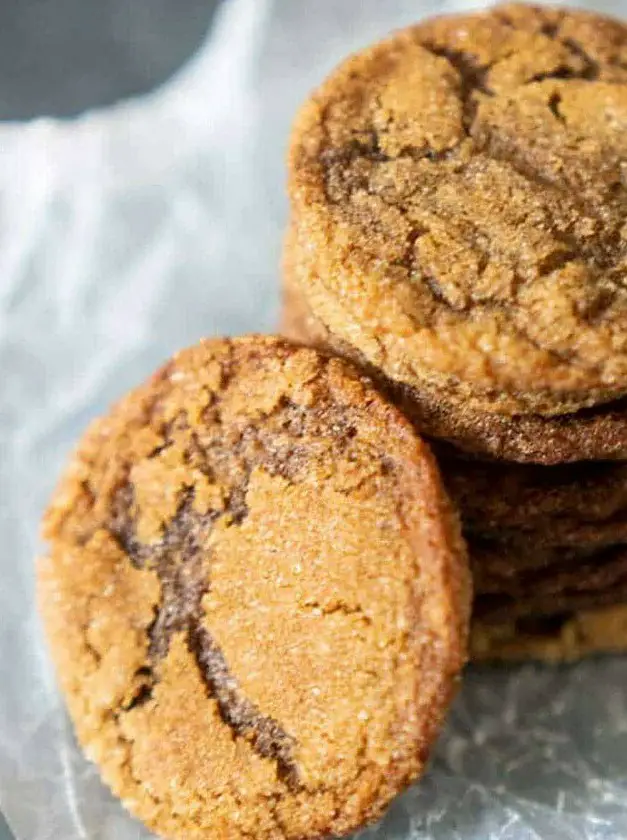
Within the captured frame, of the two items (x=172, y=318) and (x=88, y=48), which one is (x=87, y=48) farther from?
(x=172, y=318)

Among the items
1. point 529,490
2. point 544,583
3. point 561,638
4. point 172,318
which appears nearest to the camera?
point 529,490

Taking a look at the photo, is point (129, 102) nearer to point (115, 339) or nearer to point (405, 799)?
point (115, 339)

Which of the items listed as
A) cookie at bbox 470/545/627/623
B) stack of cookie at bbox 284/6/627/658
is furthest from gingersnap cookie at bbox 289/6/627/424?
cookie at bbox 470/545/627/623

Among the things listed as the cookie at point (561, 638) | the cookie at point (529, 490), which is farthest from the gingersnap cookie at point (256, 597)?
the cookie at point (561, 638)

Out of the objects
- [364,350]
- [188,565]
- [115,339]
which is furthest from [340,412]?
[115,339]

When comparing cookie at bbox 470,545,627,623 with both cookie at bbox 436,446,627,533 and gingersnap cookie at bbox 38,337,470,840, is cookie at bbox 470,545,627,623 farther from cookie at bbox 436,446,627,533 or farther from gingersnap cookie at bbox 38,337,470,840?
gingersnap cookie at bbox 38,337,470,840

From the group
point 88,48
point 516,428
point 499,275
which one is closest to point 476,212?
point 499,275

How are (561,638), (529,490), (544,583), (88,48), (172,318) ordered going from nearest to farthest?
1. (529,490)
2. (544,583)
3. (561,638)
4. (172,318)
5. (88,48)
